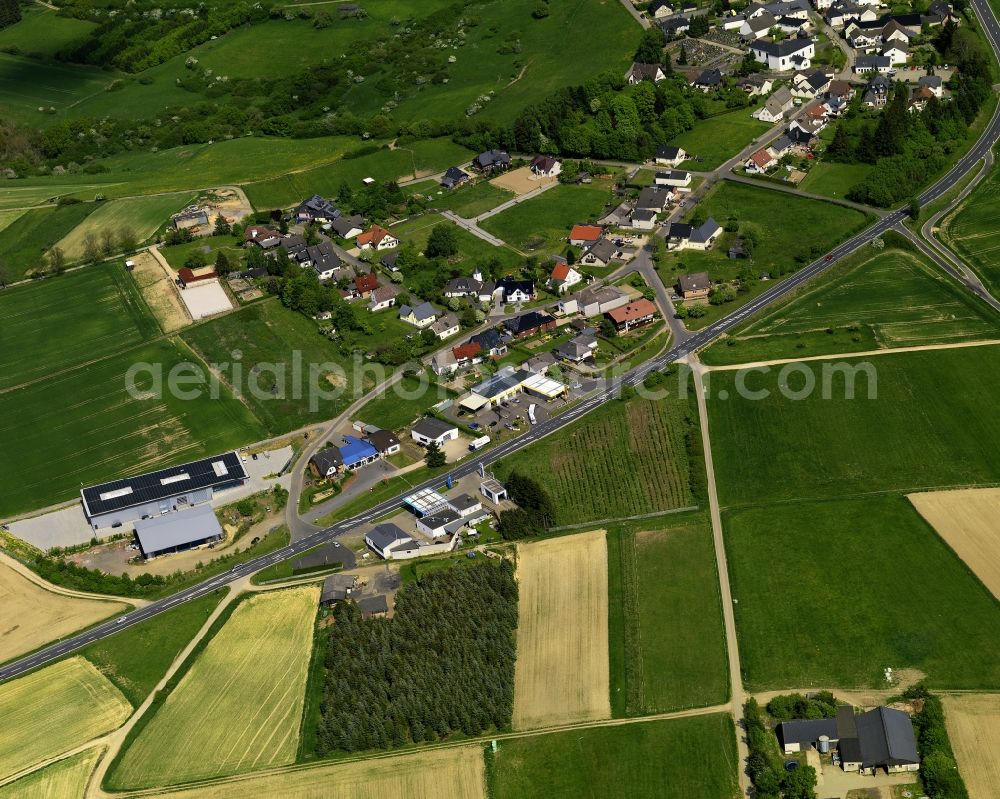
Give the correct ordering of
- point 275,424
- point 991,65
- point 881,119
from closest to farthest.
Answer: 1. point 275,424
2. point 881,119
3. point 991,65

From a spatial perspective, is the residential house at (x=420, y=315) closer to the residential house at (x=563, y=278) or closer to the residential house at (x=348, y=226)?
the residential house at (x=563, y=278)

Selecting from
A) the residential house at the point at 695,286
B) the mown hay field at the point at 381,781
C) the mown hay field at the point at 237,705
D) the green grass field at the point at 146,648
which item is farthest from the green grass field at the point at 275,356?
the mown hay field at the point at 381,781

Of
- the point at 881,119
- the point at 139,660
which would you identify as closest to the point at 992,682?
the point at 139,660

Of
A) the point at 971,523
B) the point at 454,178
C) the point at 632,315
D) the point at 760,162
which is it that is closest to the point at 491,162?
the point at 454,178

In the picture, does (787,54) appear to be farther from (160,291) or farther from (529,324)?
(160,291)

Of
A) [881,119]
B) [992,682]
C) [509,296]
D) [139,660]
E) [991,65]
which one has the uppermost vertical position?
[991,65]

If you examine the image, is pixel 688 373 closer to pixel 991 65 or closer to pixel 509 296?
pixel 509 296

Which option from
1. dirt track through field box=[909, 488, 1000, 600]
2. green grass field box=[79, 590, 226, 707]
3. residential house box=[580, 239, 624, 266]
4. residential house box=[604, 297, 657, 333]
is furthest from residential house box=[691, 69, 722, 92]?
green grass field box=[79, 590, 226, 707]
